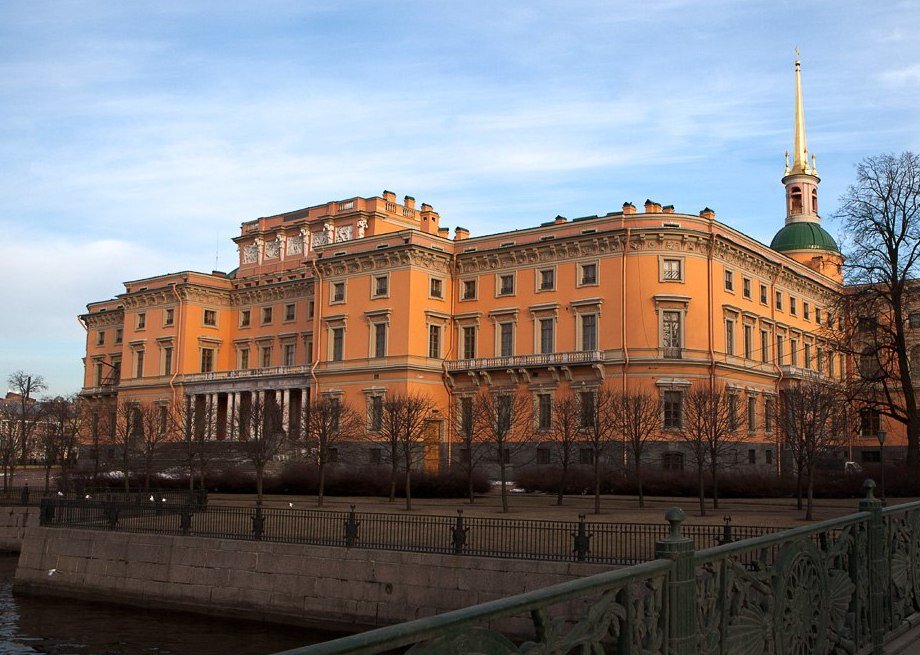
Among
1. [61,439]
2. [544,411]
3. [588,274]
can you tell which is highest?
[588,274]

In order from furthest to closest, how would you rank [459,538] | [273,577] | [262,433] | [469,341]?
[469,341] → [262,433] → [273,577] → [459,538]

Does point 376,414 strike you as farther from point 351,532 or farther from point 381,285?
point 351,532

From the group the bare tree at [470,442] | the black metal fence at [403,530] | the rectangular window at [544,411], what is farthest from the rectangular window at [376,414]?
the black metal fence at [403,530]

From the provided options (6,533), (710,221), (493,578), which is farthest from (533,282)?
(493,578)

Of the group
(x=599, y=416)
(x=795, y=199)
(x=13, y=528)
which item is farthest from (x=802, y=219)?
(x=13, y=528)

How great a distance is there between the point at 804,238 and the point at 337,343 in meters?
42.3

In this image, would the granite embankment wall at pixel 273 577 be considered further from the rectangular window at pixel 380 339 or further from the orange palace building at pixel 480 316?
the rectangular window at pixel 380 339

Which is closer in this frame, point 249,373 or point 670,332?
point 670,332

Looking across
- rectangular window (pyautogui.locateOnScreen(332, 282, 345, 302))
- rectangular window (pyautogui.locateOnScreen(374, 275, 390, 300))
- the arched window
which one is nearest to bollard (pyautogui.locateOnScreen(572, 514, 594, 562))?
rectangular window (pyautogui.locateOnScreen(374, 275, 390, 300))

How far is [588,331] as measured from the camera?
54.9 meters

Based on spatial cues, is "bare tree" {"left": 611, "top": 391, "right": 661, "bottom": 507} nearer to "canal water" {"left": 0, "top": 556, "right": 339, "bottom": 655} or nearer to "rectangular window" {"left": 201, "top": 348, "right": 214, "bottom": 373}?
"canal water" {"left": 0, "top": 556, "right": 339, "bottom": 655}

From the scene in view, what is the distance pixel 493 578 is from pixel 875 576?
39.9 feet

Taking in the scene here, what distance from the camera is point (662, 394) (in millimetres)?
51812

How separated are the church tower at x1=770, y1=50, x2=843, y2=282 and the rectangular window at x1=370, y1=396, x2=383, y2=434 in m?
39.8
